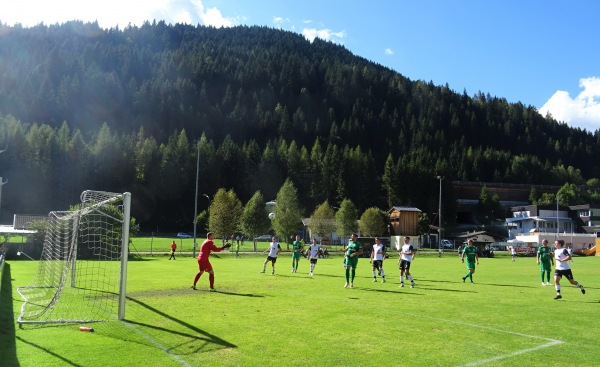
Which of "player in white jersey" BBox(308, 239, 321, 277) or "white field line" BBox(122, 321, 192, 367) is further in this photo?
"player in white jersey" BBox(308, 239, 321, 277)

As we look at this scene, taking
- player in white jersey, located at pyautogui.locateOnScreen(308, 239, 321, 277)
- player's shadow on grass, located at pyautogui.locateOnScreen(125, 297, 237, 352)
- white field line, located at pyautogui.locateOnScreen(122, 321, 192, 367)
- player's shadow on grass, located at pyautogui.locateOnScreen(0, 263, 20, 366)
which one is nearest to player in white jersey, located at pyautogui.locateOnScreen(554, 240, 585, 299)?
player in white jersey, located at pyautogui.locateOnScreen(308, 239, 321, 277)

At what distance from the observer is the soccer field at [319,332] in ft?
28.4

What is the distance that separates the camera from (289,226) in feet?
265

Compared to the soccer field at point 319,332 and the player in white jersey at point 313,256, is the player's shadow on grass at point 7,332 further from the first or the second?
the player in white jersey at point 313,256

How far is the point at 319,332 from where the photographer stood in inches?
429

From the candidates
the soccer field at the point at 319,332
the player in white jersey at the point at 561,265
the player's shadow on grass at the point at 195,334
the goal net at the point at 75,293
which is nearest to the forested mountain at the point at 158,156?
the goal net at the point at 75,293

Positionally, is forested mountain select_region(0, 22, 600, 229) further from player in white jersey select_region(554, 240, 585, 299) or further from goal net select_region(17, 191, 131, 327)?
player in white jersey select_region(554, 240, 585, 299)

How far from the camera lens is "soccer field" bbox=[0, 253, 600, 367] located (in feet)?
28.4

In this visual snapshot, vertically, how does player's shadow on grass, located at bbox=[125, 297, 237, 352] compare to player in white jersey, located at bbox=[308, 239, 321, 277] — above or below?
below

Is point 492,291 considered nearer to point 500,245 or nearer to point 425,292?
point 425,292

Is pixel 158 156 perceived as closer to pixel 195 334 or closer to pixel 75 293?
pixel 75 293

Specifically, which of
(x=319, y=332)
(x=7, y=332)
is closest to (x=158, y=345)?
(x=319, y=332)

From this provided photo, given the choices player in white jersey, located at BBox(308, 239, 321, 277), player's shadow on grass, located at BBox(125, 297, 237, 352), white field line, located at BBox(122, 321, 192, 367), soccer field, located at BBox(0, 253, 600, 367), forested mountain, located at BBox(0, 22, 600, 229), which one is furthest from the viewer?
forested mountain, located at BBox(0, 22, 600, 229)

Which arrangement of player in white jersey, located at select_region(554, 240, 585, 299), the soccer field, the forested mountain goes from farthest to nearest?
the forested mountain
player in white jersey, located at select_region(554, 240, 585, 299)
the soccer field
